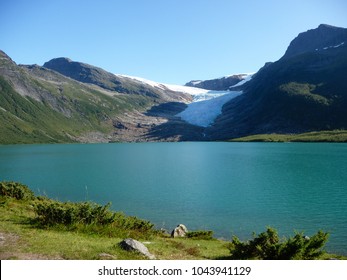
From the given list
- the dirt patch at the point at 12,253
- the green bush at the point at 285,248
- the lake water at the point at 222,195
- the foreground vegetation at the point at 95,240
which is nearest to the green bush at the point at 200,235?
the foreground vegetation at the point at 95,240

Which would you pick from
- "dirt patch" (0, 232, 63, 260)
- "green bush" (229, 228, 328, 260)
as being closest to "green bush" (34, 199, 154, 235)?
"dirt patch" (0, 232, 63, 260)

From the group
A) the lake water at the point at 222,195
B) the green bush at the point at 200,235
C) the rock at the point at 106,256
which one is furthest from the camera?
the lake water at the point at 222,195

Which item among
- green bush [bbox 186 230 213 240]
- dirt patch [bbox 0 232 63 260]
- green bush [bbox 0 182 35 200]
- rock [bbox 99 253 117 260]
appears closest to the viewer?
dirt patch [bbox 0 232 63 260]

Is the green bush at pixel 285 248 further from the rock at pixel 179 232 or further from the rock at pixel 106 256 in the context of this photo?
the rock at pixel 179 232

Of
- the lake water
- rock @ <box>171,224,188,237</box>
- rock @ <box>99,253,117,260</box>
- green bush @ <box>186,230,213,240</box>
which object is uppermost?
rock @ <box>99,253,117,260</box>

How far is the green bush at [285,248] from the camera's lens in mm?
16109

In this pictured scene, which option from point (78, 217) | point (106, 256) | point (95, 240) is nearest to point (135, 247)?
point (106, 256)

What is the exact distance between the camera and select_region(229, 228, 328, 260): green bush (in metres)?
16.1

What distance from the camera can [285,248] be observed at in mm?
16328

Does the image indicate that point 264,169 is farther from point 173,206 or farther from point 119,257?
point 119,257

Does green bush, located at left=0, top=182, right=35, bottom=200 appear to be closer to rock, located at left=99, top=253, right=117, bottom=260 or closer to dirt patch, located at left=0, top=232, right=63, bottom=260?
dirt patch, located at left=0, top=232, right=63, bottom=260

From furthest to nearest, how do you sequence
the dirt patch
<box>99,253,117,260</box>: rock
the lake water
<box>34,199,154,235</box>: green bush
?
the lake water → <box>34,199,154,235</box>: green bush → <box>99,253,117,260</box>: rock → the dirt patch
